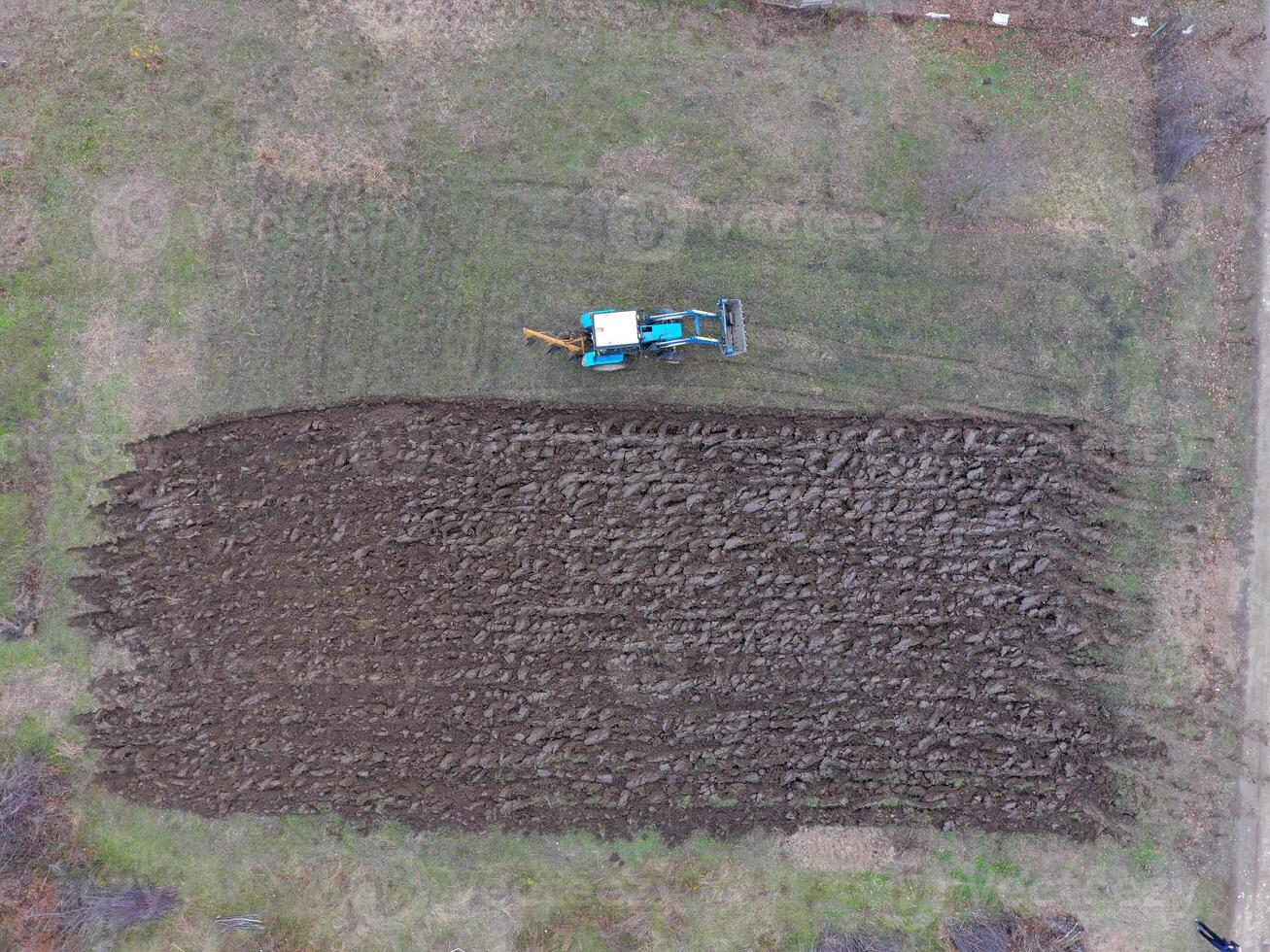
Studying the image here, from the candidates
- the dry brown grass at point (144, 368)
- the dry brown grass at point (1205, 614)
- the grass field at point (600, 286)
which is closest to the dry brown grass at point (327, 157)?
the grass field at point (600, 286)

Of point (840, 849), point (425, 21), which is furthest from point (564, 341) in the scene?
point (840, 849)

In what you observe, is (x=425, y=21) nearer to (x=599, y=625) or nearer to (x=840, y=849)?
(x=599, y=625)

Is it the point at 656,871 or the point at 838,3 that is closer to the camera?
the point at 656,871

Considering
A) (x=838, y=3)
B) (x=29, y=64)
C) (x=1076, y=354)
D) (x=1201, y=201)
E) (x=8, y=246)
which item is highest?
(x=838, y=3)

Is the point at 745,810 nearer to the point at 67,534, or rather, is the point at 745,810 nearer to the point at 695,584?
the point at 695,584

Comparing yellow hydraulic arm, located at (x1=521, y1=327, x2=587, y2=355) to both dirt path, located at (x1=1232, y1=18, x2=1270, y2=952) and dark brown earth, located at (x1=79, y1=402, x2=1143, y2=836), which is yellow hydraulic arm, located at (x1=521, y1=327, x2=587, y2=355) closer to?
dark brown earth, located at (x1=79, y1=402, x2=1143, y2=836)

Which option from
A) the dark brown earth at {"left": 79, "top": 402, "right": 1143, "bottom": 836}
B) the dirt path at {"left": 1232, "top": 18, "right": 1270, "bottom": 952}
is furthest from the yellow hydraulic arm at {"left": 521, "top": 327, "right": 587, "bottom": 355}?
the dirt path at {"left": 1232, "top": 18, "right": 1270, "bottom": 952}

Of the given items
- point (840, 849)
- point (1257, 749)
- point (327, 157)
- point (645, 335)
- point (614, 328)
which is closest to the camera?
point (614, 328)

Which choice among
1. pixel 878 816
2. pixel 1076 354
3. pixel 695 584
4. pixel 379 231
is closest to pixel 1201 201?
pixel 1076 354

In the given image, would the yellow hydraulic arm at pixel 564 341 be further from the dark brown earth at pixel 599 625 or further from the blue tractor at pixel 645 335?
the dark brown earth at pixel 599 625
